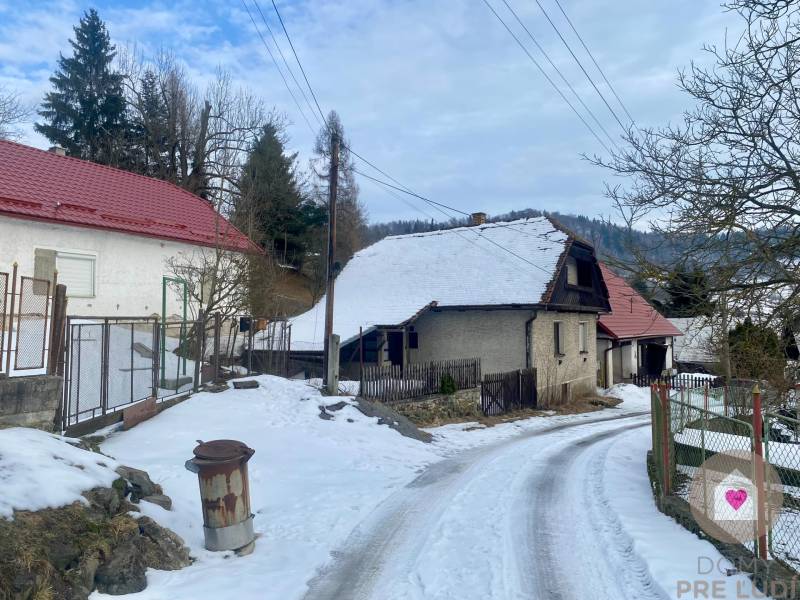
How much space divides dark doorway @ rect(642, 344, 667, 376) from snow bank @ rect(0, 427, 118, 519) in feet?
118

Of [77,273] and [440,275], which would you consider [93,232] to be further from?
[440,275]

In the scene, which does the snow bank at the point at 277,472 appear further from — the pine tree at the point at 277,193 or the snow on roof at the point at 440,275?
the pine tree at the point at 277,193

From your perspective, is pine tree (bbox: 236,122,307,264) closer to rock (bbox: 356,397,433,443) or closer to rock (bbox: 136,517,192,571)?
rock (bbox: 356,397,433,443)

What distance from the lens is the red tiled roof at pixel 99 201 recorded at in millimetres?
15508

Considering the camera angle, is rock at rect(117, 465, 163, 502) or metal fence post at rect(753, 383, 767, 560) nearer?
metal fence post at rect(753, 383, 767, 560)

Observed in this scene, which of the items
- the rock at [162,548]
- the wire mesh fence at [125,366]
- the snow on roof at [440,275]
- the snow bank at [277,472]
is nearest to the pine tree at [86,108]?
the snow on roof at [440,275]

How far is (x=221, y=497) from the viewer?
5.88 meters

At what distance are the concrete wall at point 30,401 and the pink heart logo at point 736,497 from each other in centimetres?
771

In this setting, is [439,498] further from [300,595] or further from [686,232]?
[686,232]

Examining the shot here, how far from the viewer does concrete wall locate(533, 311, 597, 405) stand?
21.6 metres

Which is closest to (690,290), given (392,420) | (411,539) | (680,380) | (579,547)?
(579,547)

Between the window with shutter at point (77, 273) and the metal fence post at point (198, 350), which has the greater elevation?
the window with shutter at point (77, 273)

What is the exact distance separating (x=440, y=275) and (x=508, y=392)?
640 centimetres

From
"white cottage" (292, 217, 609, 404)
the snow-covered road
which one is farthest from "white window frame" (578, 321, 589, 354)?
the snow-covered road
